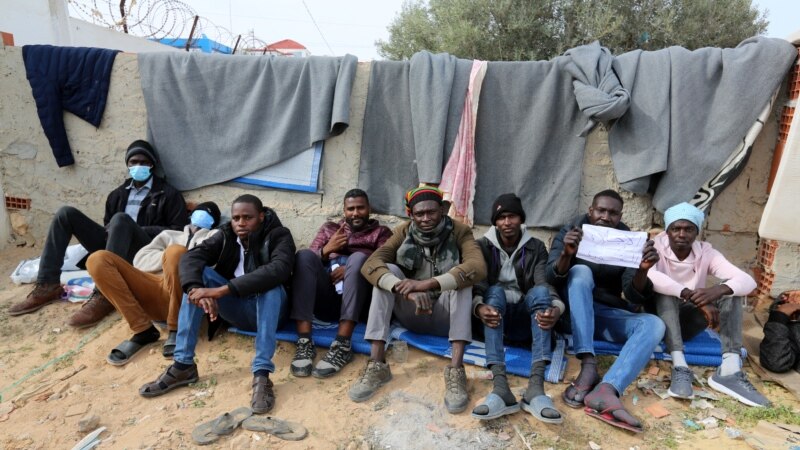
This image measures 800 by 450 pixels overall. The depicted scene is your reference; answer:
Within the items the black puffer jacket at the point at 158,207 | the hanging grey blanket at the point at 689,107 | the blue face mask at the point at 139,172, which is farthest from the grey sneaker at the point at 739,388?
the blue face mask at the point at 139,172

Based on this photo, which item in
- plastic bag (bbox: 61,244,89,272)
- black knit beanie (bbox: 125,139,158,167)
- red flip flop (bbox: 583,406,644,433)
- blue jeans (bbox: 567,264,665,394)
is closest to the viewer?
red flip flop (bbox: 583,406,644,433)

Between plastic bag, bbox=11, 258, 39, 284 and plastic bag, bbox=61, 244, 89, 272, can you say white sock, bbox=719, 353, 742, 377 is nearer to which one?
plastic bag, bbox=61, 244, 89, 272

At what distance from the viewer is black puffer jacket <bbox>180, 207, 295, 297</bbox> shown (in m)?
3.20

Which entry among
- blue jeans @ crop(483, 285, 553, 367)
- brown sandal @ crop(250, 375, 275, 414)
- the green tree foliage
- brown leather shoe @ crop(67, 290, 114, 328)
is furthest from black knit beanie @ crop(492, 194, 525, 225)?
the green tree foliage

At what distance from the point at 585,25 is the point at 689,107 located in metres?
7.26

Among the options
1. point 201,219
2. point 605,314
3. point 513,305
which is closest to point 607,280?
point 605,314

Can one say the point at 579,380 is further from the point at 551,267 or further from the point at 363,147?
the point at 363,147

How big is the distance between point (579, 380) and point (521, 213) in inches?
43.5

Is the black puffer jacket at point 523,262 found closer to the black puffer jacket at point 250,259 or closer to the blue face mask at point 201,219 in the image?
the black puffer jacket at point 250,259

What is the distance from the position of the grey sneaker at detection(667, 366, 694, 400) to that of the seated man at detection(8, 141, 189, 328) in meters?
3.89

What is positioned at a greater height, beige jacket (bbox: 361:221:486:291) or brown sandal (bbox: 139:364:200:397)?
beige jacket (bbox: 361:221:486:291)

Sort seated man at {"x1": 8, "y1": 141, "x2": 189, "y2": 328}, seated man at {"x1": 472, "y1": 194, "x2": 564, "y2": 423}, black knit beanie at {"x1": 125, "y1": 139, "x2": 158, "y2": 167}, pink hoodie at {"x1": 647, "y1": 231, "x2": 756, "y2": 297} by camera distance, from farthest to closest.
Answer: black knit beanie at {"x1": 125, "y1": 139, "x2": 158, "y2": 167} < seated man at {"x1": 8, "y1": 141, "x2": 189, "y2": 328} < pink hoodie at {"x1": 647, "y1": 231, "x2": 756, "y2": 297} < seated man at {"x1": 472, "y1": 194, "x2": 564, "y2": 423}

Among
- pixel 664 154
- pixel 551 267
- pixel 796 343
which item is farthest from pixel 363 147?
pixel 796 343

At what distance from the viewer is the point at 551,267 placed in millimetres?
3309
